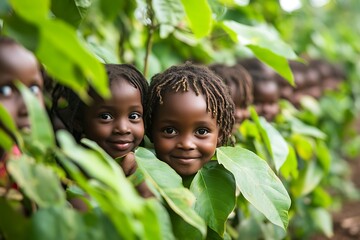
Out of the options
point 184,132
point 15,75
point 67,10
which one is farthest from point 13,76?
point 184,132

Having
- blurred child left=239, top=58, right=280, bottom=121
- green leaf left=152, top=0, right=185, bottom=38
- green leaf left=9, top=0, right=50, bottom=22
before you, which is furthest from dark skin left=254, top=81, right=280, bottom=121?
green leaf left=9, top=0, right=50, bottom=22

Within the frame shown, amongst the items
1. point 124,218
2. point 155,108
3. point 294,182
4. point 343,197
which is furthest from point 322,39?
point 124,218

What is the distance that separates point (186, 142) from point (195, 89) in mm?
150

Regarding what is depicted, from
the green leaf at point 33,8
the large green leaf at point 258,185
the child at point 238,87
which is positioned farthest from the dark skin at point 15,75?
the child at point 238,87

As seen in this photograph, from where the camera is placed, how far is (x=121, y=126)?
1.58 m

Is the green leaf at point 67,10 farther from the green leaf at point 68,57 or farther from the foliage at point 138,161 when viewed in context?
the green leaf at point 68,57

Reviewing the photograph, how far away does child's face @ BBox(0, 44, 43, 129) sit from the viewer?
133 centimetres

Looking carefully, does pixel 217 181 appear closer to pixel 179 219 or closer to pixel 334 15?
pixel 179 219

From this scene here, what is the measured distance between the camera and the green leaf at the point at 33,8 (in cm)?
93

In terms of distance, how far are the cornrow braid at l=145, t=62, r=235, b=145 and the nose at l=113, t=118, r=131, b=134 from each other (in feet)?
0.30

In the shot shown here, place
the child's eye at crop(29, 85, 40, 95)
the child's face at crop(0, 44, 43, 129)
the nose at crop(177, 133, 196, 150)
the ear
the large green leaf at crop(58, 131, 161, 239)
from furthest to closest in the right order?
the ear
the nose at crop(177, 133, 196, 150)
the child's eye at crop(29, 85, 40, 95)
the child's face at crop(0, 44, 43, 129)
the large green leaf at crop(58, 131, 161, 239)

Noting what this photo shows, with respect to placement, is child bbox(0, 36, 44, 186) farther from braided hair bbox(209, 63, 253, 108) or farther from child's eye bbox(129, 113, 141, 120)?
braided hair bbox(209, 63, 253, 108)

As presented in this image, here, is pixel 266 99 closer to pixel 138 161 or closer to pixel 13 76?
pixel 138 161

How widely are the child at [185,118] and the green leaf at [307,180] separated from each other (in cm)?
114
